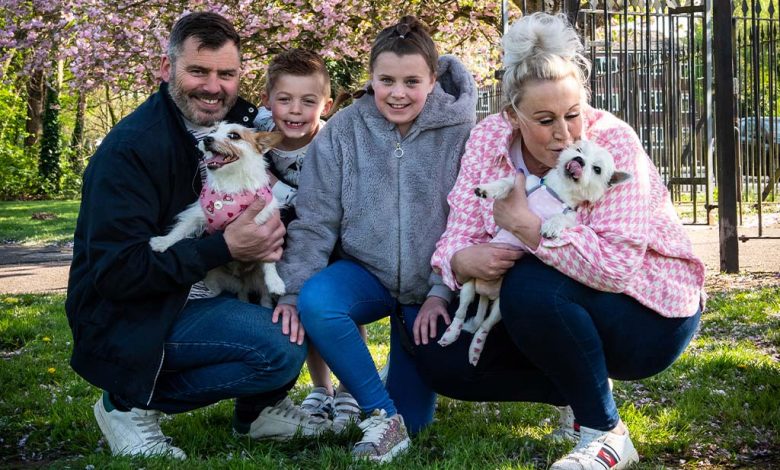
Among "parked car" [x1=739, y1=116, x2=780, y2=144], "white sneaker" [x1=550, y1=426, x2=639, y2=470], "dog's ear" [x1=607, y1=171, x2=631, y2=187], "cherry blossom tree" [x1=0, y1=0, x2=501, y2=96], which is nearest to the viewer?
"white sneaker" [x1=550, y1=426, x2=639, y2=470]

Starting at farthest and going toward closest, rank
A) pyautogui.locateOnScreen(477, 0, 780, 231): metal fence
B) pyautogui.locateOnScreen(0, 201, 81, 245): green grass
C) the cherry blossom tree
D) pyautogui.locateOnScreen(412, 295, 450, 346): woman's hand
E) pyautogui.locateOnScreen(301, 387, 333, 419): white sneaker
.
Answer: pyautogui.locateOnScreen(0, 201, 81, 245): green grass
the cherry blossom tree
pyautogui.locateOnScreen(477, 0, 780, 231): metal fence
pyautogui.locateOnScreen(301, 387, 333, 419): white sneaker
pyautogui.locateOnScreen(412, 295, 450, 346): woman's hand

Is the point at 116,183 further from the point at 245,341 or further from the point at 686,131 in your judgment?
the point at 686,131

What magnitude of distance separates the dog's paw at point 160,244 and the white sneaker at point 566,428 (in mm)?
1820

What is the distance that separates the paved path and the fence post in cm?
67

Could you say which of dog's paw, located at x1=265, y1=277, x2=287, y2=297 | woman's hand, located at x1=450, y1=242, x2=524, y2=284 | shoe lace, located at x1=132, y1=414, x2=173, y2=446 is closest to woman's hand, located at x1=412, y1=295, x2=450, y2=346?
woman's hand, located at x1=450, y1=242, x2=524, y2=284

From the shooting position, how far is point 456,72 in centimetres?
384

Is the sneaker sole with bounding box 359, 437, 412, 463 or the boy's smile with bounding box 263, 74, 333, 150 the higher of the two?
the boy's smile with bounding box 263, 74, 333, 150

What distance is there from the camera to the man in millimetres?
3244

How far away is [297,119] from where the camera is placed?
4.09m

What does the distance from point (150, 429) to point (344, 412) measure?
893mm

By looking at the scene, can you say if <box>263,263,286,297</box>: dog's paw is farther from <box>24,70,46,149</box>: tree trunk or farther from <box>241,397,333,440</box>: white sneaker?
<box>24,70,46,149</box>: tree trunk

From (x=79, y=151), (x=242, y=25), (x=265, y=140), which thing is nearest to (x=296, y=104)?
(x=265, y=140)

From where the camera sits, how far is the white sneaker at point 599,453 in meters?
2.92

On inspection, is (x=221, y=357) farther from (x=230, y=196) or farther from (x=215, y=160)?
(x=215, y=160)
